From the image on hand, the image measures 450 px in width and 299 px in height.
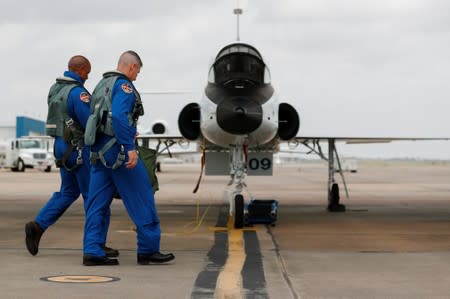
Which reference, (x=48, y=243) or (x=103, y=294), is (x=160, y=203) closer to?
(x=48, y=243)

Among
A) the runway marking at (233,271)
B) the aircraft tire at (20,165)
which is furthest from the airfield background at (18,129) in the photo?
the runway marking at (233,271)

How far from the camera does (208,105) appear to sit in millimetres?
11852

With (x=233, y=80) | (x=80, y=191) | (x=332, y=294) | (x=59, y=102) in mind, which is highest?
(x=233, y=80)

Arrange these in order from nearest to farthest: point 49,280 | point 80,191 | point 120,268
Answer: point 49,280
point 120,268
point 80,191

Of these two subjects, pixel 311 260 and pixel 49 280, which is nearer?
pixel 49 280

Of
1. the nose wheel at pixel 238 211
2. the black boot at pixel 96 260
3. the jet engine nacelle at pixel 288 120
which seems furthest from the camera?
the jet engine nacelle at pixel 288 120

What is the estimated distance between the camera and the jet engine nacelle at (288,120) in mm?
14312

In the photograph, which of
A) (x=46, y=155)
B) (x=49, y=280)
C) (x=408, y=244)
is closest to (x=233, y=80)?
(x=408, y=244)

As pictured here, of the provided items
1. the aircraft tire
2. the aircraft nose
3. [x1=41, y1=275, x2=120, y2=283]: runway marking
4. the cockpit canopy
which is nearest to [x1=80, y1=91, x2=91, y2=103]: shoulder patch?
[x1=41, y1=275, x2=120, y2=283]: runway marking

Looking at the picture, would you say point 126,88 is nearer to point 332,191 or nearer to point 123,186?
point 123,186

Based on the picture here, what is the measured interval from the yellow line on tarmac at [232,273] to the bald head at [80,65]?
254cm

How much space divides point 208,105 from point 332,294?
6.17 meters

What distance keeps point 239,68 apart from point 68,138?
5.14 metres

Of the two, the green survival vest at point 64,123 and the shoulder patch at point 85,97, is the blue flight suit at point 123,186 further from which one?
the shoulder patch at point 85,97
